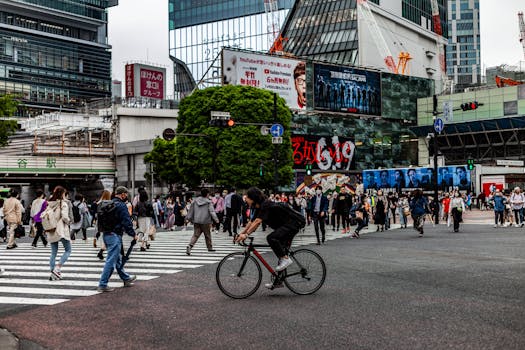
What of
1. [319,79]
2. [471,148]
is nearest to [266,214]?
[319,79]

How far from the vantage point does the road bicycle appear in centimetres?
887

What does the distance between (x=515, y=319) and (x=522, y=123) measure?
70.7m

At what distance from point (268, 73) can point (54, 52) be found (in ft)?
236

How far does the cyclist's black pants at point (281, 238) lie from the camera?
29.0 ft

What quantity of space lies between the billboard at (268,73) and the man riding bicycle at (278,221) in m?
47.9

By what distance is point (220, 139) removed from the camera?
43.9 meters

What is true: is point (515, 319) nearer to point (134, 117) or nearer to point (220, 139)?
point (220, 139)

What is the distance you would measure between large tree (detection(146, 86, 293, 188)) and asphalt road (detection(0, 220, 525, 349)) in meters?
32.2

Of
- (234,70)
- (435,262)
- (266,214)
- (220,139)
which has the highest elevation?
(234,70)

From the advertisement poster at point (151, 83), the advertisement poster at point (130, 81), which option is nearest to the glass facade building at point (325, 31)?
the advertisement poster at point (151, 83)

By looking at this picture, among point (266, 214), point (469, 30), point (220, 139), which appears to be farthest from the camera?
point (469, 30)

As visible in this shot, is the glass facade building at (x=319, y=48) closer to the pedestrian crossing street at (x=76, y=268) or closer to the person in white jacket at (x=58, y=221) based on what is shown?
the pedestrian crossing street at (x=76, y=268)

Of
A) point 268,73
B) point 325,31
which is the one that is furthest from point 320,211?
point 325,31

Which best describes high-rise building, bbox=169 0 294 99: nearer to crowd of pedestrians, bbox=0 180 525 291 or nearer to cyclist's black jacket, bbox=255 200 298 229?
crowd of pedestrians, bbox=0 180 525 291
